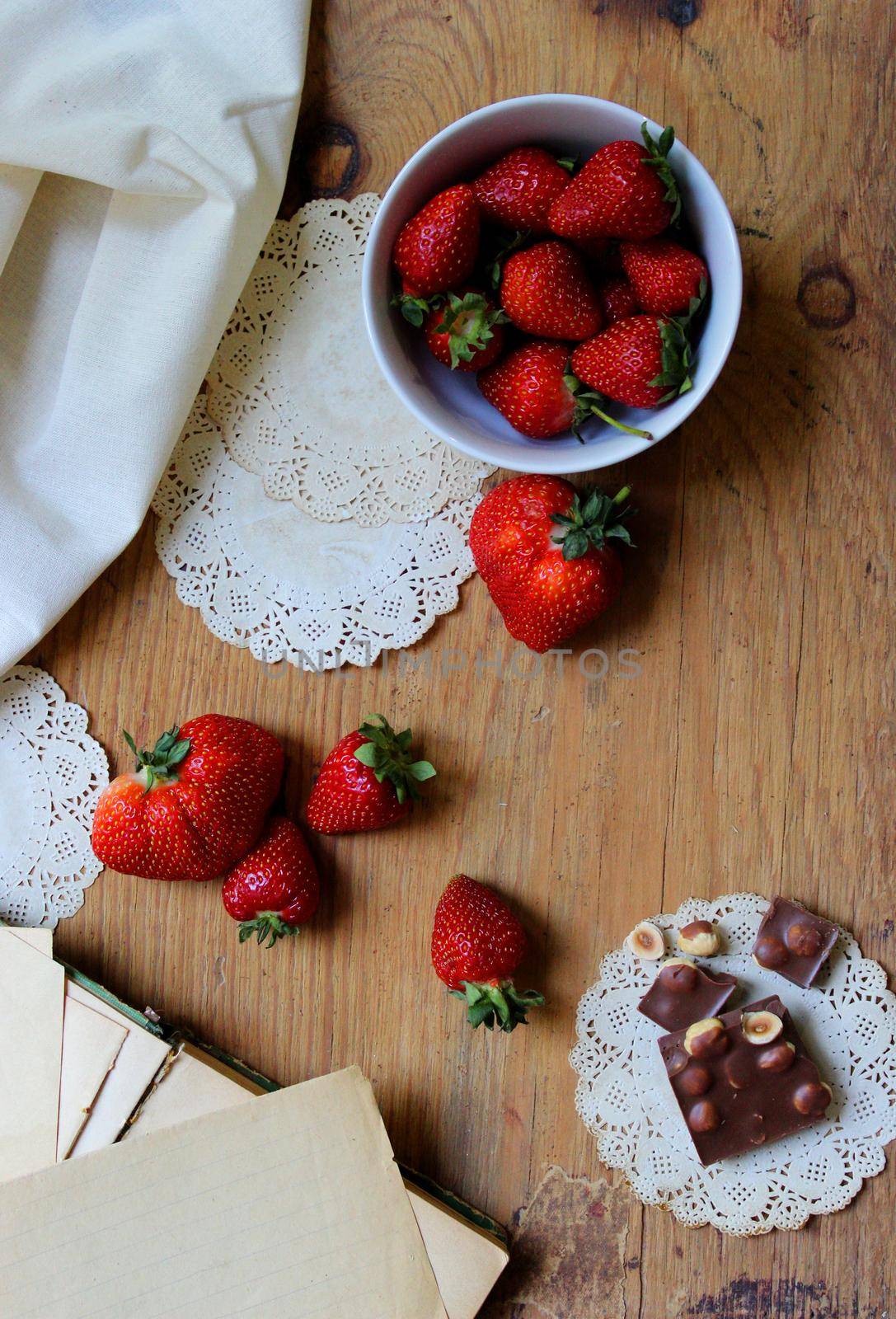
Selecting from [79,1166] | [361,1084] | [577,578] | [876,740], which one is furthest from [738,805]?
[79,1166]

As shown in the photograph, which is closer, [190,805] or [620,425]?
[620,425]

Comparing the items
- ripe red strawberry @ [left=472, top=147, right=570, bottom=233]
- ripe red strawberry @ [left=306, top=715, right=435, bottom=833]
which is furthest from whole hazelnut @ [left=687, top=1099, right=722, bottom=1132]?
ripe red strawberry @ [left=472, top=147, right=570, bottom=233]

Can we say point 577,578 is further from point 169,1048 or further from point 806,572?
point 169,1048

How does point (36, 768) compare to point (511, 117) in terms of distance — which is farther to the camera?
point (36, 768)

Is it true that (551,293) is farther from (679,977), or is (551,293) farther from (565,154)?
(679,977)

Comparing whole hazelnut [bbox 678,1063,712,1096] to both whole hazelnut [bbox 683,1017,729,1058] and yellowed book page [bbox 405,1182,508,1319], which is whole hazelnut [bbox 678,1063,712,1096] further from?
yellowed book page [bbox 405,1182,508,1319]

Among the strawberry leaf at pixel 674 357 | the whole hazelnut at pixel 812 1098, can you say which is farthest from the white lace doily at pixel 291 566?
the whole hazelnut at pixel 812 1098

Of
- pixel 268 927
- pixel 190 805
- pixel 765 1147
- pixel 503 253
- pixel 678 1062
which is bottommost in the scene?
pixel 765 1147

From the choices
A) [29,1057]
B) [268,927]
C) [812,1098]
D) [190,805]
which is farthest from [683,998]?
[29,1057]
